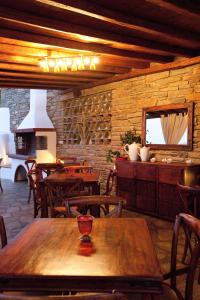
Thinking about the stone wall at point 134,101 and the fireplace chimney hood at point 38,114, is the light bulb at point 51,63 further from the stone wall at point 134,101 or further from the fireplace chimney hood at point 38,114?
the fireplace chimney hood at point 38,114

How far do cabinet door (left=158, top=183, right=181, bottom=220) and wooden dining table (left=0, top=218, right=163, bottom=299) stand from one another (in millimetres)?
2960

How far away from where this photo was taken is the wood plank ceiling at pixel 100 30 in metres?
3.01

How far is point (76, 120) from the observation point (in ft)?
25.5

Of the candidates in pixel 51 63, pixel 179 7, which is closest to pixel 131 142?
pixel 51 63

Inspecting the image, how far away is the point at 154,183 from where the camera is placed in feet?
16.3

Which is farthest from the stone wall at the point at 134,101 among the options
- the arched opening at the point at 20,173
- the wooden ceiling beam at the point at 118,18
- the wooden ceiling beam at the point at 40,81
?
the arched opening at the point at 20,173

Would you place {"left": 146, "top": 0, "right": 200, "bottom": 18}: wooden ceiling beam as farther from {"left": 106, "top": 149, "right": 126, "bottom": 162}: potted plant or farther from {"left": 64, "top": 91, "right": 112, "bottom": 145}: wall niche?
{"left": 64, "top": 91, "right": 112, "bottom": 145}: wall niche

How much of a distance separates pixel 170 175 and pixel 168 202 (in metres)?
0.43

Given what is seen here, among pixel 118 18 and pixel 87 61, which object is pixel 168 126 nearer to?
pixel 87 61

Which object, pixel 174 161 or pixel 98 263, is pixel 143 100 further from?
pixel 98 263

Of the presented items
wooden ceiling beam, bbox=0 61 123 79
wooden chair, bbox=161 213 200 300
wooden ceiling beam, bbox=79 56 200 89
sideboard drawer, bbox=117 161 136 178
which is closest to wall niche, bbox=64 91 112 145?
wooden ceiling beam, bbox=79 56 200 89

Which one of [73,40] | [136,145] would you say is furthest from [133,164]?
[73,40]

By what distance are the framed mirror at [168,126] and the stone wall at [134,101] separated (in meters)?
0.09

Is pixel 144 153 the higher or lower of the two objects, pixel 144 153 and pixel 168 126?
the lower
